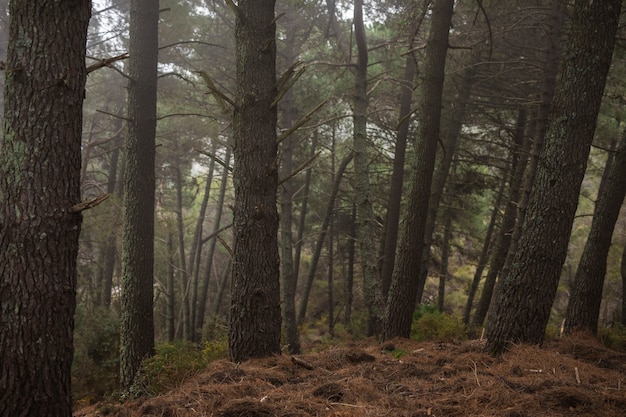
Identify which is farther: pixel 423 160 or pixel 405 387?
pixel 423 160

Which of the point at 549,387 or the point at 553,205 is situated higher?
the point at 553,205

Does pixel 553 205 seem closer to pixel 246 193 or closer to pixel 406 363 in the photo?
pixel 406 363

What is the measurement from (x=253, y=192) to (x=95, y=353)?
25.8 feet

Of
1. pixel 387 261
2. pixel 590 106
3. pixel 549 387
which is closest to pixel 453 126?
pixel 387 261

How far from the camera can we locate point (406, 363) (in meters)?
5.06

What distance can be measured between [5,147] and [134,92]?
3688 millimetres

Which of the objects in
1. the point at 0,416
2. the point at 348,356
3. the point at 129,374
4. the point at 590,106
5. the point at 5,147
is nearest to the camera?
the point at 0,416

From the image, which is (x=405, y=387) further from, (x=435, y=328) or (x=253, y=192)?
(x=435, y=328)

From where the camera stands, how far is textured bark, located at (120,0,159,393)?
6867mm

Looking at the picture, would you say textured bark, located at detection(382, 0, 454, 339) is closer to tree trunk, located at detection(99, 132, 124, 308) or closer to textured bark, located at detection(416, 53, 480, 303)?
textured bark, located at detection(416, 53, 480, 303)

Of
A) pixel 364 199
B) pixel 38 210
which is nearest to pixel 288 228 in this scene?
pixel 364 199

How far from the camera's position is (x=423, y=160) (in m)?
7.26

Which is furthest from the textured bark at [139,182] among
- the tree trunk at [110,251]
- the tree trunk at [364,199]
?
the tree trunk at [110,251]

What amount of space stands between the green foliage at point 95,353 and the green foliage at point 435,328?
19.9 feet
